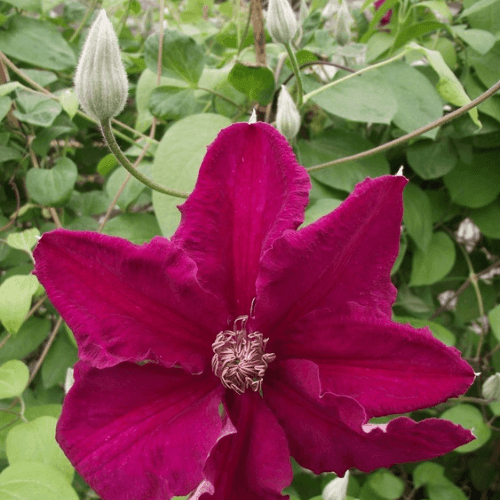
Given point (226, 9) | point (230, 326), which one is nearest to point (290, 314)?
point (230, 326)

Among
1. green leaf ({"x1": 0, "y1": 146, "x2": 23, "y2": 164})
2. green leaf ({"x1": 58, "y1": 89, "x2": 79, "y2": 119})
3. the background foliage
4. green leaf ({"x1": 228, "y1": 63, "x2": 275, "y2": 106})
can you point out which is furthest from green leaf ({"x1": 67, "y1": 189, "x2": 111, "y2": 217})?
green leaf ({"x1": 228, "y1": 63, "x2": 275, "y2": 106})

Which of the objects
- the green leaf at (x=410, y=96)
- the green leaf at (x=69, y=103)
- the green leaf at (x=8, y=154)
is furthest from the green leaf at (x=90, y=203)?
the green leaf at (x=410, y=96)

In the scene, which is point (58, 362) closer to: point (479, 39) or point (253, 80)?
point (253, 80)

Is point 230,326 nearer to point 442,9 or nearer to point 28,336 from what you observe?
point 28,336

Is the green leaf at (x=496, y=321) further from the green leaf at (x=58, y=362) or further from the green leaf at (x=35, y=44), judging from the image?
the green leaf at (x=35, y=44)

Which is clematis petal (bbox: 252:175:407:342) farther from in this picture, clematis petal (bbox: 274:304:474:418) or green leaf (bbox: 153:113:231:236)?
green leaf (bbox: 153:113:231:236)

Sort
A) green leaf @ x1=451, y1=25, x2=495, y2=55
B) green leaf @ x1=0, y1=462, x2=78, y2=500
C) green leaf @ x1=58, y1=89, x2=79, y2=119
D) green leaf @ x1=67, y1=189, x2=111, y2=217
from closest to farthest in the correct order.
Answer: green leaf @ x1=0, y1=462, x2=78, y2=500 → green leaf @ x1=58, y1=89, x2=79, y2=119 → green leaf @ x1=451, y1=25, x2=495, y2=55 → green leaf @ x1=67, y1=189, x2=111, y2=217
